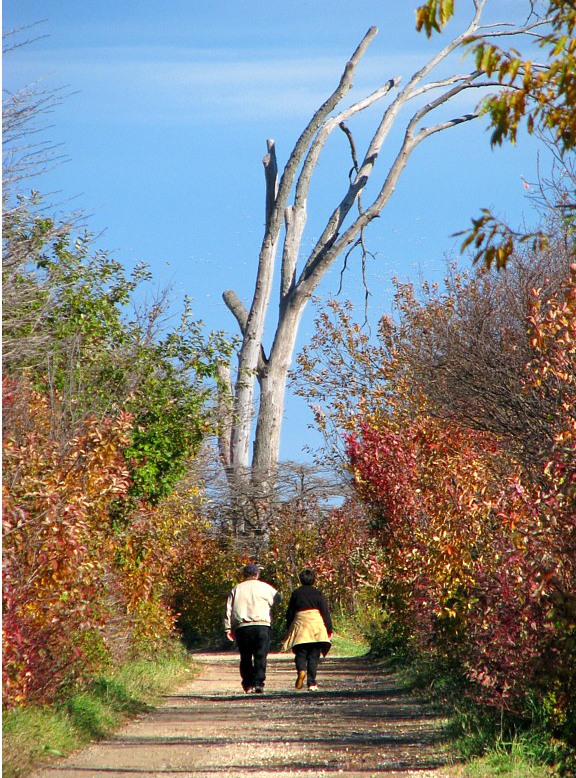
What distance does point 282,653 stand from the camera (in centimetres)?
2411

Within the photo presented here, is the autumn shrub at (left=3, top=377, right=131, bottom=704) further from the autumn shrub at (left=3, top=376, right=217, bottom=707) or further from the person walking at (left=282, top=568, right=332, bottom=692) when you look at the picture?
the person walking at (left=282, top=568, right=332, bottom=692)

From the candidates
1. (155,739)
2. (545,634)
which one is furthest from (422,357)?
(545,634)

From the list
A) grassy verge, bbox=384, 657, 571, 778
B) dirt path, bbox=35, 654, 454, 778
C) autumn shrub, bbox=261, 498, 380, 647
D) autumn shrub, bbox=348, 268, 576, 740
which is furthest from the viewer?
autumn shrub, bbox=261, 498, 380, 647

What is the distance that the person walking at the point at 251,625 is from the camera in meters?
14.2

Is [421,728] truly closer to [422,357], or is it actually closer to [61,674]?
[61,674]

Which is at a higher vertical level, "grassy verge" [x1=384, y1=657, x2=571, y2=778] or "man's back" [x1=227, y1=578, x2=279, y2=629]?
"man's back" [x1=227, y1=578, x2=279, y2=629]

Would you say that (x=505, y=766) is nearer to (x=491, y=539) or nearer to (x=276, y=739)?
(x=276, y=739)

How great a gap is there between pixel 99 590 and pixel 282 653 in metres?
13.4

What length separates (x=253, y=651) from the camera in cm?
1433

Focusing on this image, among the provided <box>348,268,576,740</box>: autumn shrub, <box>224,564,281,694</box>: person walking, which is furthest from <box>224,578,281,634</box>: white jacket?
<box>348,268,576,740</box>: autumn shrub

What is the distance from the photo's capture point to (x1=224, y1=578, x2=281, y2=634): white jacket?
14.2 meters

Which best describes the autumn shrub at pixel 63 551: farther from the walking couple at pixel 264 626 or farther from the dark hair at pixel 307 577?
the dark hair at pixel 307 577

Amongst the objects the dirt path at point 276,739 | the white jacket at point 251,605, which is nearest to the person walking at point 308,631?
the dirt path at point 276,739

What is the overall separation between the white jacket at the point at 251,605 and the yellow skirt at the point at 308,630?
54cm
